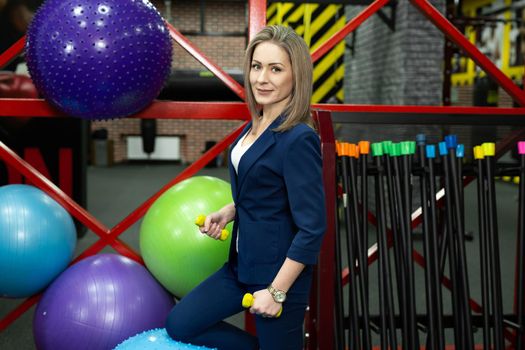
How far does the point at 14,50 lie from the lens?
2092mm

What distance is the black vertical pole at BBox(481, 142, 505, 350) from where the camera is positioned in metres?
1.75

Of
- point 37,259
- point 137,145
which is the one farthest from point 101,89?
point 137,145

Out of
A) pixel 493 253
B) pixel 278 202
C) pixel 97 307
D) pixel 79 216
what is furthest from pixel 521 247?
pixel 79 216

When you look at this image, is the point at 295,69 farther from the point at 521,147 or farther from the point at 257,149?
the point at 521,147

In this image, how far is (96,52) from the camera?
1662 mm

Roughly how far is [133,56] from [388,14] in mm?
3382

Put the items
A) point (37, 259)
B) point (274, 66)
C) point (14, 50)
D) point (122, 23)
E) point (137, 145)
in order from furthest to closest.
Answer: point (137, 145), point (14, 50), point (37, 259), point (122, 23), point (274, 66)

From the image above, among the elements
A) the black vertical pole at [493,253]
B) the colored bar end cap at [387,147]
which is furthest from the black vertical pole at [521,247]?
the colored bar end cap at [387,147]

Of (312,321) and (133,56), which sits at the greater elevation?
(133,56)

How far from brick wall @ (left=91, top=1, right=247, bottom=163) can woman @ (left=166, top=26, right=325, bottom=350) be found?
360 inches

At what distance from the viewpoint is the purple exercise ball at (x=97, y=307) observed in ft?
5.95

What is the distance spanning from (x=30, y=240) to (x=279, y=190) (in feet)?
3.49

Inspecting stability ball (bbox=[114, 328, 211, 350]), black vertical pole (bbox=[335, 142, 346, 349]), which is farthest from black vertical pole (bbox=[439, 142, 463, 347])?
stability ball (bbox=[114, 328, 211, 350])

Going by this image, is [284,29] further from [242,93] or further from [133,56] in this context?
[242,93]
